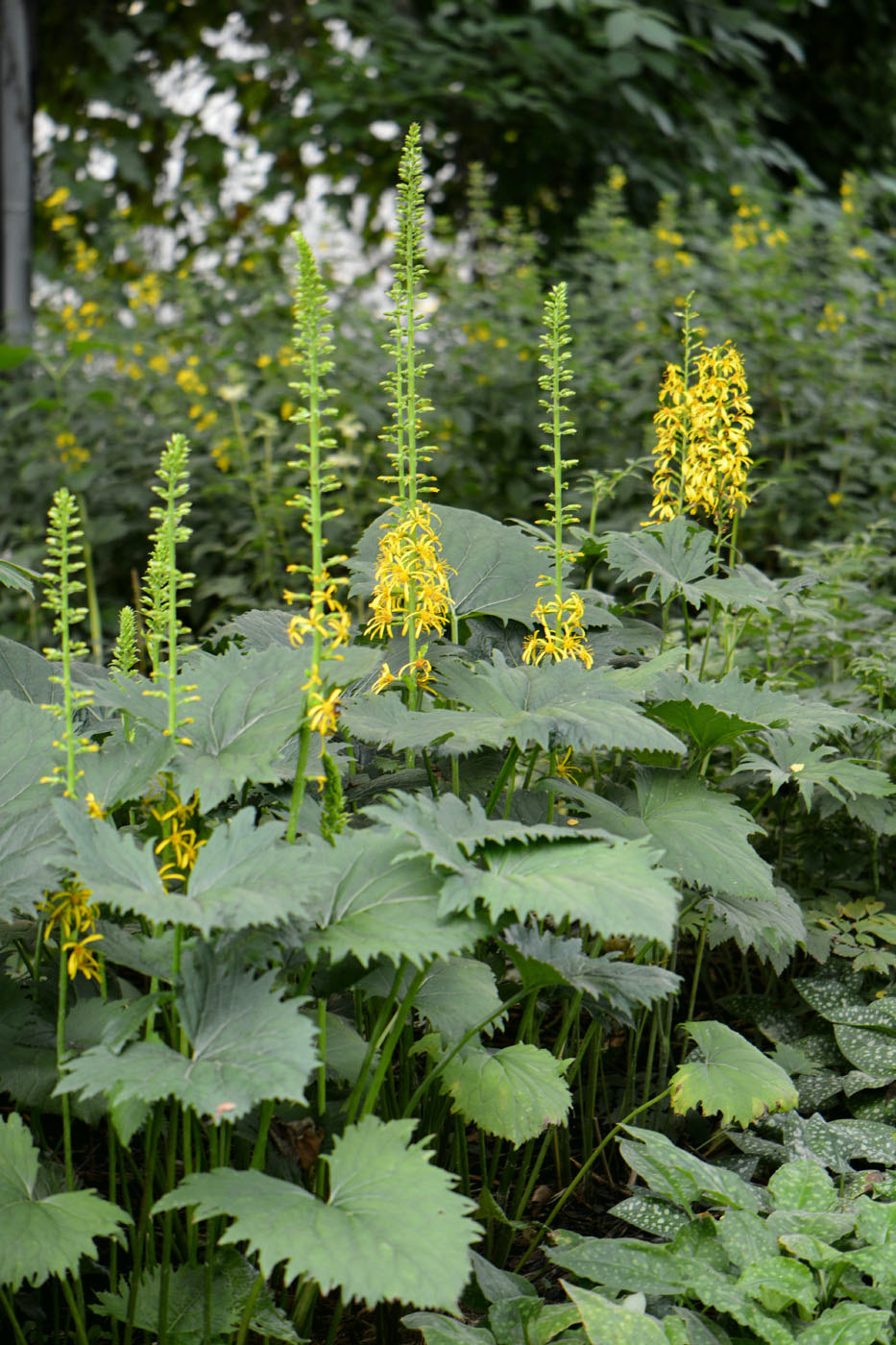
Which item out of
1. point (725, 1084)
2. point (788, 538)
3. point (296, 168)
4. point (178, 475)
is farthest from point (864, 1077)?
point (296, 168)

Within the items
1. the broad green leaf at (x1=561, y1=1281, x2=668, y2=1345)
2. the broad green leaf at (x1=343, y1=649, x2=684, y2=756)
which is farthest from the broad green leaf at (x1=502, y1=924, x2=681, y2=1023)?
the broad green leaf at (x1=561, y1=1281, x2=668, y2=1345)

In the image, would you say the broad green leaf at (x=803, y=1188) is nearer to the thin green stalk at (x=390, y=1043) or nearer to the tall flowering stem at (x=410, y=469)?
the thin green stalk at (x=390, y=1043)

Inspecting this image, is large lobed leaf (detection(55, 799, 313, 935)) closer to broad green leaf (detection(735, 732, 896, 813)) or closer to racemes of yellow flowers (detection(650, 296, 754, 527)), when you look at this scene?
broad green leaf (detection(735, 732, 896, 813))

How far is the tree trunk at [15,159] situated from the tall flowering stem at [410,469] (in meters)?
4.78

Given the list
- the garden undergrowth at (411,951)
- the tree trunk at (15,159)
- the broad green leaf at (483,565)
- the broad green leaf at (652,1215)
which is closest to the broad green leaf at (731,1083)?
the garden undergrowth at (411,951)

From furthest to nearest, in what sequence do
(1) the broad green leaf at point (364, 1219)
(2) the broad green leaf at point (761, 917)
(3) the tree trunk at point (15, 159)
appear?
(3) the tree trunk at point (15, 159) < (2) the broad green leaf at point (761, 917) < (1) the broad green leaf at point (364, 1219)

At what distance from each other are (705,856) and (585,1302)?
551mm

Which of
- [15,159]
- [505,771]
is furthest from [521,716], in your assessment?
[15,159]

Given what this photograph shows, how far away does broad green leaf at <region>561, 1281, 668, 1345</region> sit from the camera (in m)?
1.38

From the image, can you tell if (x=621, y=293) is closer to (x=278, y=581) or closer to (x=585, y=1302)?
(x=278, y=581)

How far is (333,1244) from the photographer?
1.12 m

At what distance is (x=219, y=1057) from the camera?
118cm

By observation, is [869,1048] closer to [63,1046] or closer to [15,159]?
[63,1046]

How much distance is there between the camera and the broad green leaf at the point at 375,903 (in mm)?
1207
